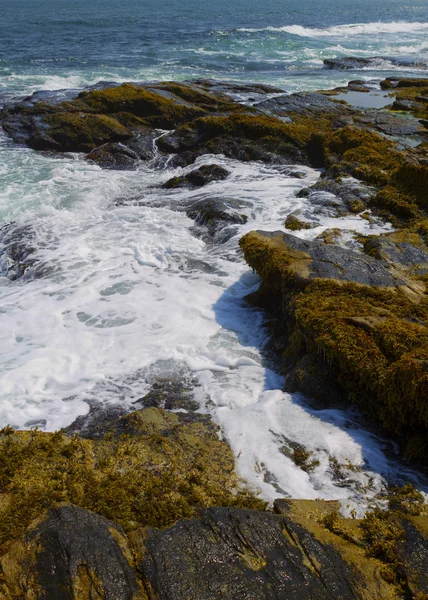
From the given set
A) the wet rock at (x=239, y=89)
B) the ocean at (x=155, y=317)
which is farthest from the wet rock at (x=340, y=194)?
the wet rock at (x=239, y=89)

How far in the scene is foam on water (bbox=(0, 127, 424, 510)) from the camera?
5.47 metres

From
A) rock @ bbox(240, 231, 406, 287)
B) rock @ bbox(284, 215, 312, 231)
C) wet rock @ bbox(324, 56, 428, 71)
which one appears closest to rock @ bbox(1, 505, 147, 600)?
rock @ bbox(240, 231, 406, 287)

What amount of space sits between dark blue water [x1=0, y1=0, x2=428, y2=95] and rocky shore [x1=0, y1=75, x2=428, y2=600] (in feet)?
80.5

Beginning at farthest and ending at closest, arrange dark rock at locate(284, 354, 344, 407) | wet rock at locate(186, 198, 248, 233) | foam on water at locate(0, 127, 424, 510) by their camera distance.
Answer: wet rock at locate(186, 198, 248, 233), dark rock at locate(284, 354, 344, 407), foam on water at locate(0, 127, 424, 510)

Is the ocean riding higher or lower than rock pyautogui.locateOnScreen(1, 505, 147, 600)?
lower

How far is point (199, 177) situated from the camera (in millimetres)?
15023

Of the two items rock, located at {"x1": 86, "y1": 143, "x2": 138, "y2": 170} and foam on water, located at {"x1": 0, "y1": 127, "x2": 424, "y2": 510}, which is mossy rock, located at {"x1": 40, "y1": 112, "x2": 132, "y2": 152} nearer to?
rock, located at {"x1": 86, "y1": 143, "x2": 138, "y2": 170}

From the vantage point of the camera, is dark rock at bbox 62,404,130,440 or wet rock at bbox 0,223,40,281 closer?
dark rock at bbox 62,404,130,440

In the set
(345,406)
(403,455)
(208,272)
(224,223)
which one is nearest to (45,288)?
(208,272)

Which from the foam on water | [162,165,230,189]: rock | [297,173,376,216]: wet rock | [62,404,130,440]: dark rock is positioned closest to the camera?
the foam on water

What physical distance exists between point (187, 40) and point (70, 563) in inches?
2078

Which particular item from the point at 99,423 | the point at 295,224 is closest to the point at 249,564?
the point at 99,423

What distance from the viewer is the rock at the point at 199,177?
14.9 metres

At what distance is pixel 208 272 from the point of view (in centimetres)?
1003
